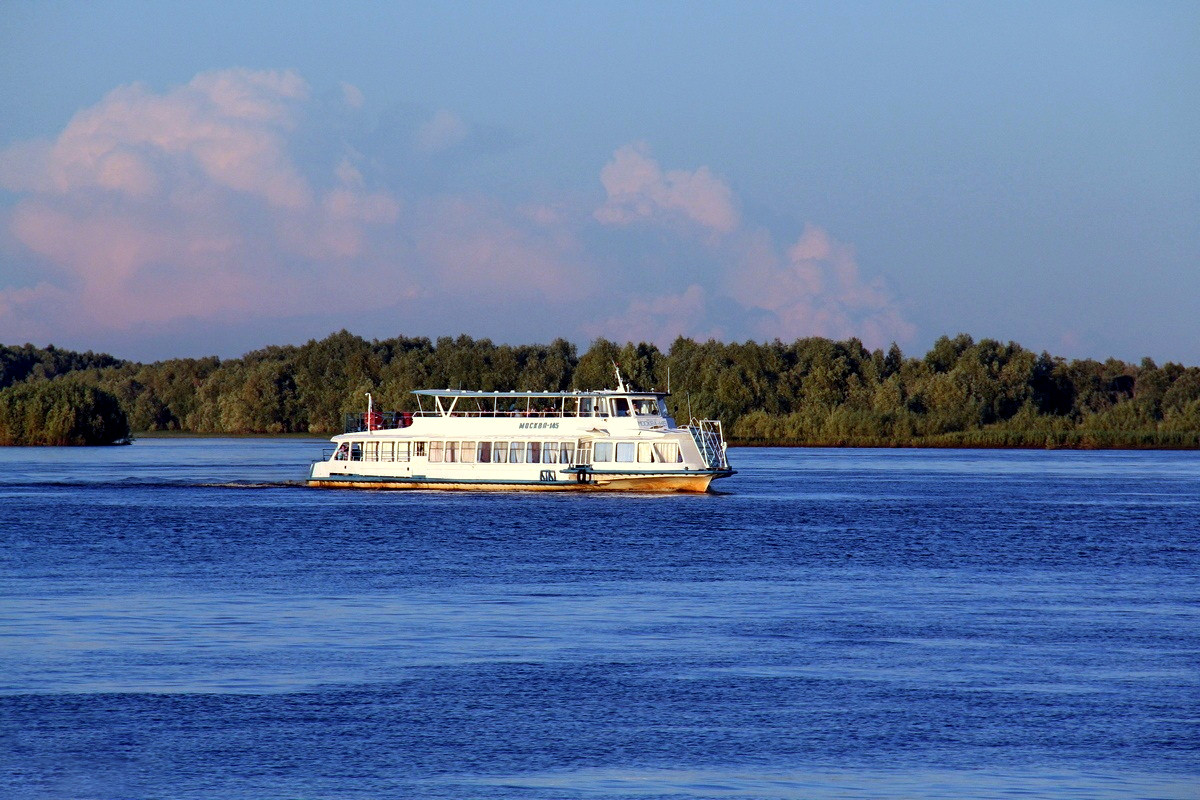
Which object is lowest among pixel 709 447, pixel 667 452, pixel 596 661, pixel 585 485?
pixel 596 661

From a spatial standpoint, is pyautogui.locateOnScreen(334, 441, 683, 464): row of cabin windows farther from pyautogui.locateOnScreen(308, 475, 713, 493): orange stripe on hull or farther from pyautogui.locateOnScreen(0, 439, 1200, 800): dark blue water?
pyautogui.locateOnScreen(0, 439, 1200, 800): dark blue water

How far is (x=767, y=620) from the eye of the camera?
35.7 m

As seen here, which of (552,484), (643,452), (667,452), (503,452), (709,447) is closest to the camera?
(667,452)

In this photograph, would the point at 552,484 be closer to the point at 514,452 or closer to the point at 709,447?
the point at 514,452

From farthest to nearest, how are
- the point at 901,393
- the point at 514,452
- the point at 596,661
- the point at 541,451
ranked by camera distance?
the point at 901,393, the point at 514,452, the point at 541,451, the point at 596,661

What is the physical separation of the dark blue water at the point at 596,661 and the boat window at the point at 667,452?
13.4 m

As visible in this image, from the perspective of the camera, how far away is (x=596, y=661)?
29.4 meters

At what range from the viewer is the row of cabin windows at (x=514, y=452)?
78312 millimetres

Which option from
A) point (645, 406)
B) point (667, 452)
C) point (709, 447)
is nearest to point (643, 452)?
point (667, 452)

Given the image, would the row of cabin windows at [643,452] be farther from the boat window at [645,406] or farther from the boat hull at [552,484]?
the boat window at [645,406]

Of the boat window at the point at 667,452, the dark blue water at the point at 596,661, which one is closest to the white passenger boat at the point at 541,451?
the boat window at the point at 667,452

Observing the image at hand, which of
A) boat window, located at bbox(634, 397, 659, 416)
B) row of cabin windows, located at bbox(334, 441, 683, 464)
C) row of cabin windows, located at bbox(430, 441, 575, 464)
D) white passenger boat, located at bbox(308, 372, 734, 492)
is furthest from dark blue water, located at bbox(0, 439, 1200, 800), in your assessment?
row of cabin windows, located at bbox(430, 441, 575, 464)

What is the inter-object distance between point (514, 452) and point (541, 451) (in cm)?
166

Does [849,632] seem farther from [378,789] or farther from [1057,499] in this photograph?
[1057,499]
